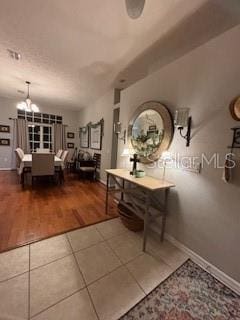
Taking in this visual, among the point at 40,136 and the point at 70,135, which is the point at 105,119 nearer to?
the point at 70,135

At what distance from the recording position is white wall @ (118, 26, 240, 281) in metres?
1.50

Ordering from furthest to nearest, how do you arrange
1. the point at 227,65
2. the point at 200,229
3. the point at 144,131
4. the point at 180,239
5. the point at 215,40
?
the point at 144,131 → the point at 180,239 → the point at 200,229 → the point at 215,40 → the point at 227,65

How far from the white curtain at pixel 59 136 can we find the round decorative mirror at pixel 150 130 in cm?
479

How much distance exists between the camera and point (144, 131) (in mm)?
2594

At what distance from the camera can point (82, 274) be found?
1505mm

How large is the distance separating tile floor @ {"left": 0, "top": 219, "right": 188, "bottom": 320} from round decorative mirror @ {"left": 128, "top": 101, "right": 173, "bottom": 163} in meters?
1.30

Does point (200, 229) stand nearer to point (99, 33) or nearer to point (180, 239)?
point (180, 239)

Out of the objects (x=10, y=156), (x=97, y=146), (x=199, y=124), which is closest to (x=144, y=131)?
(x=199, y=124)

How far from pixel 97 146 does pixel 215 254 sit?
4269 mm

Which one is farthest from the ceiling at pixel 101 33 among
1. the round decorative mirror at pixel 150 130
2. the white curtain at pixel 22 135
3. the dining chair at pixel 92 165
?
Answer: the white curtain at pixel 22 135

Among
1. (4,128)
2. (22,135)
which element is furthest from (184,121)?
(4,128)

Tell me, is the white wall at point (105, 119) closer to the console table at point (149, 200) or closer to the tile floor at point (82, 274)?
the console table at point (149, 200)

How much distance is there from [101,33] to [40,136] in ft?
18.3

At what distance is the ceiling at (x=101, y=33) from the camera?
1.63 meters
